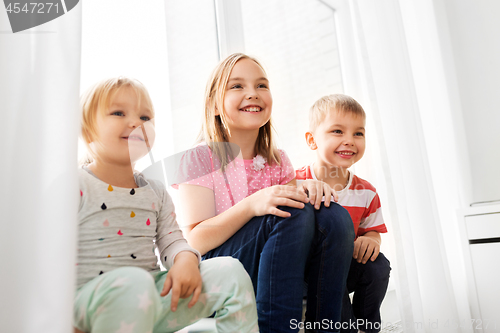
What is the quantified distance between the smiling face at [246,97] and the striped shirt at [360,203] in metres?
0.22

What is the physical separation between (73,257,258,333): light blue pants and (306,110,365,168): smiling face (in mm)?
546

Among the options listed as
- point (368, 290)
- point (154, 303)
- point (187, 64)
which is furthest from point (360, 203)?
point (154, 303)

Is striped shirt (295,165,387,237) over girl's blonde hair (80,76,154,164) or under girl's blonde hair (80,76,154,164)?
under

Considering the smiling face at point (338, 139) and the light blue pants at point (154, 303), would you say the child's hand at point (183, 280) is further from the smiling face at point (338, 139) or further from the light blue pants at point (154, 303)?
the smiling face at point (338, 139)

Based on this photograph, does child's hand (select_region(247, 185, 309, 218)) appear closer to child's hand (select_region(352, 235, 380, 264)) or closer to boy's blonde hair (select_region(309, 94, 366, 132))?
child's hand (select_region(352, 235, 380, 264))

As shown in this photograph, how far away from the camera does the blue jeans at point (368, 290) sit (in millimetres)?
871

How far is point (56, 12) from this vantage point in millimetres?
522

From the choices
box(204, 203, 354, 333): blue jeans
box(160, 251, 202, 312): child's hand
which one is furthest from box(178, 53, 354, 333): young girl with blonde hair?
box(160, 251, 202, 312): child's hand

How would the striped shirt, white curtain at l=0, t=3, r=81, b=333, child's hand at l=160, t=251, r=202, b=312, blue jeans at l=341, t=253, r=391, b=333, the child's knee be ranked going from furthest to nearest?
the striped shirt
blue jeans at l=341, t=253, r=391, b=333
the child's knee
child's hand at l=160, t=251, r=202, b=312
white curtain at l=0, t=3, r=81, b=333

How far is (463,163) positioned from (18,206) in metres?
1.52

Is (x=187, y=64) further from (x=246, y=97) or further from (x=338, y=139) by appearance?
(x=338, y=139)

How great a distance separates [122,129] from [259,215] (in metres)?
0.30

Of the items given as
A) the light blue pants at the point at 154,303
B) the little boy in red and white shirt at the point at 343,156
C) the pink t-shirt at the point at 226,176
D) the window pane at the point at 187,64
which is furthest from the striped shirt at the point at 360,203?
the light blue pants at the point at 154,303

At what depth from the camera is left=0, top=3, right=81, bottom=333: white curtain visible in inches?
18.0
